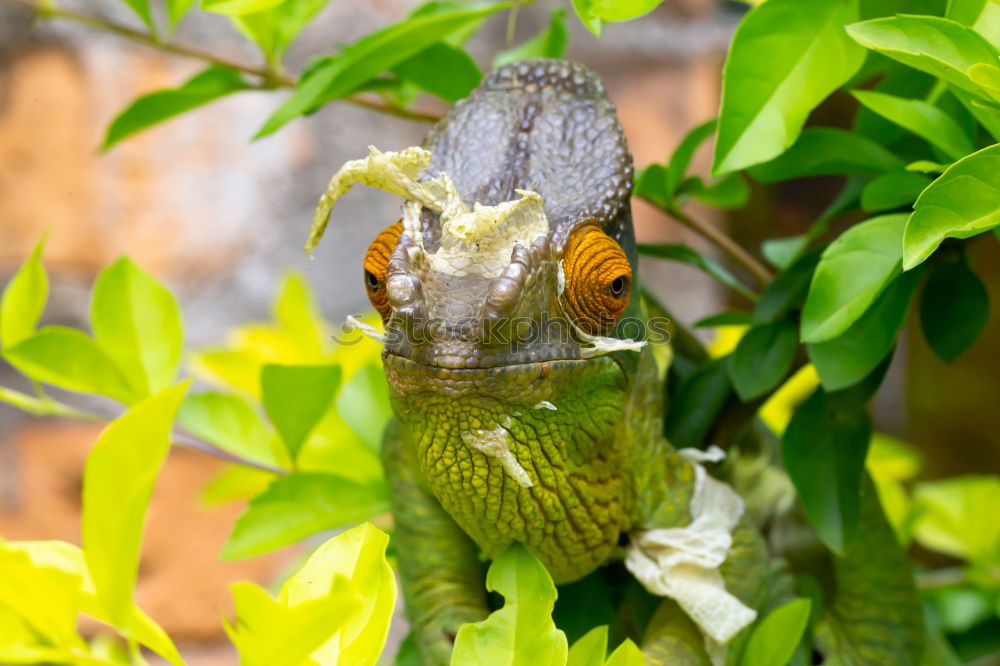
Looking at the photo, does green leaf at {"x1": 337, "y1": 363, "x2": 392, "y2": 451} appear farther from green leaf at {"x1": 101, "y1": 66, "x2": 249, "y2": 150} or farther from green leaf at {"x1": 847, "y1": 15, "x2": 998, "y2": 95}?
green leaf at {"x1": 847, "y1": 15, "x2": 998, "y2": 95}

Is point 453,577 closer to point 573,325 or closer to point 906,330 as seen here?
point 573,325

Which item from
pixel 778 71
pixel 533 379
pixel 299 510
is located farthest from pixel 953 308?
pixel 299 510

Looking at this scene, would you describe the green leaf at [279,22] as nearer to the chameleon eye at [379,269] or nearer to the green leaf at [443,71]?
the green leaf at [443,71]

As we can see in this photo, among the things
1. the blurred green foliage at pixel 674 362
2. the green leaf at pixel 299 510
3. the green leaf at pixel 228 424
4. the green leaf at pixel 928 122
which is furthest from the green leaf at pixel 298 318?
the green leaf at pixel 928 122

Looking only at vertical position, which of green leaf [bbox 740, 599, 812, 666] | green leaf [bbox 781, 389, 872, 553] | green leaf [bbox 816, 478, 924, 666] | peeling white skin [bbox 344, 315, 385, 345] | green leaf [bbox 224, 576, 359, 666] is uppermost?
peeling white skin [bbox 344, 315, 385, 345]

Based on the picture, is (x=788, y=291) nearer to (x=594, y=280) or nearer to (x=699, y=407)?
(x=699, y=407)

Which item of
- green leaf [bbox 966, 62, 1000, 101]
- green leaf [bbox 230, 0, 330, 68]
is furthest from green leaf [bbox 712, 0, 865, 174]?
green leaf [bbox 230, 0, 330, 68]
